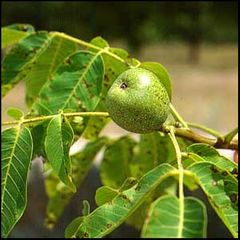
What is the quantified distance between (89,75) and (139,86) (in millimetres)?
304

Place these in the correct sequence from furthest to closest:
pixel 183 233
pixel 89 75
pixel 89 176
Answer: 1. pixel 89 176
2. pixel 89 75
3. pixel 183 233

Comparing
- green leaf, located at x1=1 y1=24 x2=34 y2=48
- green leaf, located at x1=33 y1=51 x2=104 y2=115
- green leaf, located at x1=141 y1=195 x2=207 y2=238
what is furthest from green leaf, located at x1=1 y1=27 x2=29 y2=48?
green leaf, located at x1=141 y1=195 x2=207 y2=238

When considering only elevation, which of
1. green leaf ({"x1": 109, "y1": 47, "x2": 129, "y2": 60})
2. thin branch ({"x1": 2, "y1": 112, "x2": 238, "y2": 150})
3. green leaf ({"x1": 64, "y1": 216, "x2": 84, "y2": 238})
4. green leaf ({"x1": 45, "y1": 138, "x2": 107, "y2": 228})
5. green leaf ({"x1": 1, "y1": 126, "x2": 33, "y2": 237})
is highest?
green leaf ({"x1": 109, "y1": 47, "x2": 129, "y2": 60})

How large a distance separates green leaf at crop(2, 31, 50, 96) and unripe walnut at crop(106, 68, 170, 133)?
434mm

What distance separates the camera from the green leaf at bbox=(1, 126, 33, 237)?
0.95 m

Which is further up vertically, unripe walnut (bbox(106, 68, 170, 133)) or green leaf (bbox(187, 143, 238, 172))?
unripe walnut (bbox(106, 68, 170, 133))

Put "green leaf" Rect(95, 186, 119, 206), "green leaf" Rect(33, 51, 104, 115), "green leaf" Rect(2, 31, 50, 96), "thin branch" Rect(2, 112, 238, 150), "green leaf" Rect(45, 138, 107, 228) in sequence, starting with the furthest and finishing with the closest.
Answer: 1. "green leaf" Rect(45, 138, 107, 228)
2. "green leaf" Rect(2, 31, 50, 96)
3. "green leaf" Rect(33, 51, 104, 115)
4. "thin branch" Rect(2, 112, 238, 150)
5. "green leaf" Rect(95, 186, 119, 206)

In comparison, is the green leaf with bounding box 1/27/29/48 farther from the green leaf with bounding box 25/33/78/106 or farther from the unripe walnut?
the unripe walnut

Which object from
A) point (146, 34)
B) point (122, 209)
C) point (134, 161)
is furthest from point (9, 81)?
point (146, 34)

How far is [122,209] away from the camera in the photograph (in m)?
0.77

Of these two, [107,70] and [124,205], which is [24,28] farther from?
[124,205]

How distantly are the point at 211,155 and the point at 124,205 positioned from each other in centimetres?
18

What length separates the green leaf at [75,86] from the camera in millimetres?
1164

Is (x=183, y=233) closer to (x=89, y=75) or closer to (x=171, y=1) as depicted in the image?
(x=89, y=75)
